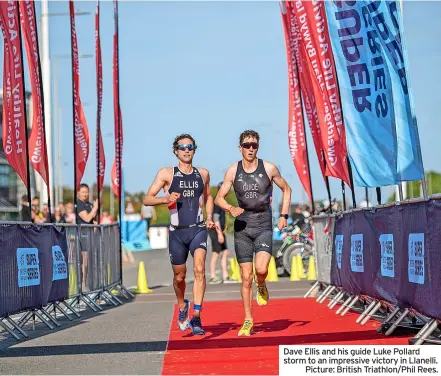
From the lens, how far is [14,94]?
658 inches

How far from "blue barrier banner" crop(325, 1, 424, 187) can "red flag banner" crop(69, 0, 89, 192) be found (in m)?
7.28

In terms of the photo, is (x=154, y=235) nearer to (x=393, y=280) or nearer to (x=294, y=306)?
(x=294, y=306)

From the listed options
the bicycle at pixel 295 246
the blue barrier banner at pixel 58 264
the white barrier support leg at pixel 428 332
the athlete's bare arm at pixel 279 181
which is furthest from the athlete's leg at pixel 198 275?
the bicycle at pixel 295 246

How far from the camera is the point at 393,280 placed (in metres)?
12.9

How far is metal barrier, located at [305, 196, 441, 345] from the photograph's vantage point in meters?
11.0

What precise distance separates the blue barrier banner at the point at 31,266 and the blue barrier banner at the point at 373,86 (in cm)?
439

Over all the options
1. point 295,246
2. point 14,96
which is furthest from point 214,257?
point 14,96

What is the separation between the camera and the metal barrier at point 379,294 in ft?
36.1

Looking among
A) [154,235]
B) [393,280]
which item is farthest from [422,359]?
[154,235]

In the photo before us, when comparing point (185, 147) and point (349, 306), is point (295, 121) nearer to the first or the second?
point (349, 306)

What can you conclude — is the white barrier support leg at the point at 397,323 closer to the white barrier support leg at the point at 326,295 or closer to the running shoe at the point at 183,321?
the running shoe at the point at 183,321

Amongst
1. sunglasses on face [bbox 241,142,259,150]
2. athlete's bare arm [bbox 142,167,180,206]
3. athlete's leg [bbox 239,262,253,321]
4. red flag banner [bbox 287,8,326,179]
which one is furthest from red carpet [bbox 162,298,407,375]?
red flag banner [bbox 287,8,326,179]

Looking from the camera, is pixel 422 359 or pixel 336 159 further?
pixel 336 159

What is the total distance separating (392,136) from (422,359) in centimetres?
682
